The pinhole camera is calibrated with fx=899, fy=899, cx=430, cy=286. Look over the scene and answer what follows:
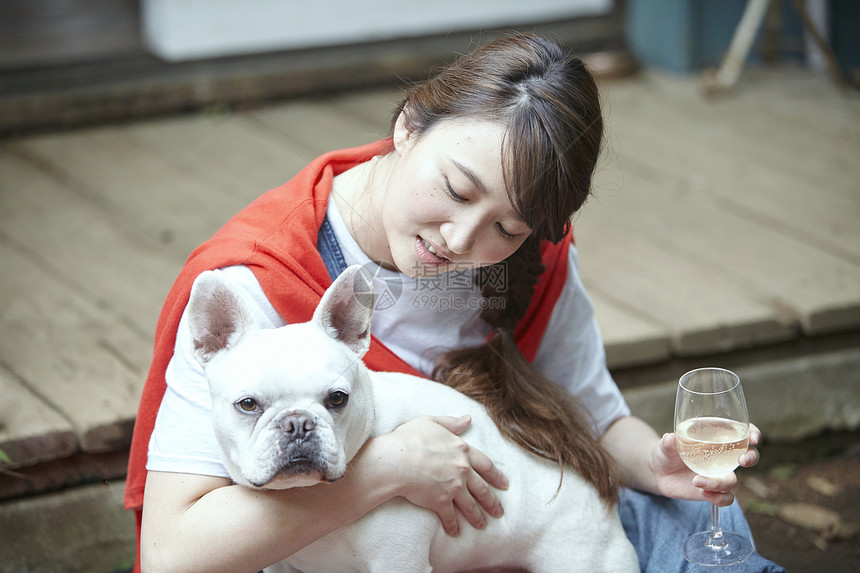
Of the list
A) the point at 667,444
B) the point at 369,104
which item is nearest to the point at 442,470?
the point at 667,444

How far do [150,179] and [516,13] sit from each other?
1981 millimetres

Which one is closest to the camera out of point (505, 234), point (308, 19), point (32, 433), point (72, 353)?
point (505, 234)

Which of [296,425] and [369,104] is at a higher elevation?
[296,425]

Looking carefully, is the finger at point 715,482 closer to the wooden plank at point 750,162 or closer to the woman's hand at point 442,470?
the woman's hand at point 442,470

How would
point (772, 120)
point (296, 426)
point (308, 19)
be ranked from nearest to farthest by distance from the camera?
1. point (296, 426)
2. point (772, 120)
3. point (308, 19)

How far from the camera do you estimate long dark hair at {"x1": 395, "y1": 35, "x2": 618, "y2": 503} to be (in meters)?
1.30

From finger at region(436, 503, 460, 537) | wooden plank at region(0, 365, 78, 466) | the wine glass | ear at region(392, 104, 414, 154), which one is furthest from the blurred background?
finger at region(436, 503, 460, 537)

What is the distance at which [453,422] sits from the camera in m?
1.40

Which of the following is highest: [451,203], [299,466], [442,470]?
[451,203]

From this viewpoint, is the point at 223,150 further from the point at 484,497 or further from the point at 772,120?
the point at 484,497

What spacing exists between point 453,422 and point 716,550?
19.5 inches

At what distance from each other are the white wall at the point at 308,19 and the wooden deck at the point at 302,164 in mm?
340

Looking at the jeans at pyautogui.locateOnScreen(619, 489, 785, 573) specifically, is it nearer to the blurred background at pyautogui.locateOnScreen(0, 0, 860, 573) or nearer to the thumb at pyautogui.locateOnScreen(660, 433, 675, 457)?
the thumb at pyautogui.locateOnScreen(660, 433, 675, 457)

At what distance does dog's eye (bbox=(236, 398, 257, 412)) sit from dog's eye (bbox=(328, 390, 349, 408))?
100mm
